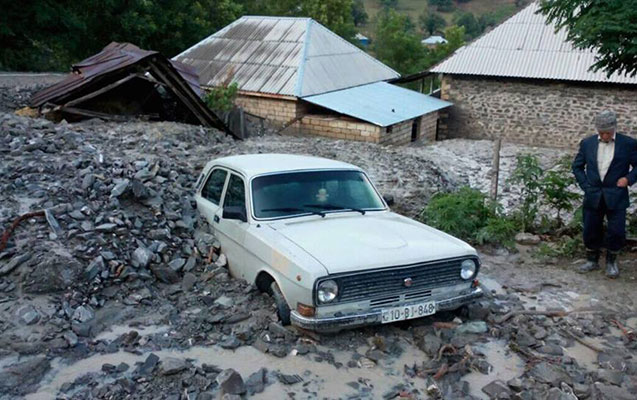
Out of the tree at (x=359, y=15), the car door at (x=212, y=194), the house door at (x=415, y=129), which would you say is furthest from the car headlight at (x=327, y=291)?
the tree at (x=359, y=15)

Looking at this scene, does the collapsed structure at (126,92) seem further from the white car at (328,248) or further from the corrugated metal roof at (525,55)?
the corrugated metal roof at (525,55)

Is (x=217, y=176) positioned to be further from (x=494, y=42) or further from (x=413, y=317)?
(x=494, y=42)

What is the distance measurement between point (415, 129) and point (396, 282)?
18735 millimetres

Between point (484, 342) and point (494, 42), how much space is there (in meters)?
21.5

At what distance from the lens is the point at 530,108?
23.6 m

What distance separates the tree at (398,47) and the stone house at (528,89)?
19313 mm

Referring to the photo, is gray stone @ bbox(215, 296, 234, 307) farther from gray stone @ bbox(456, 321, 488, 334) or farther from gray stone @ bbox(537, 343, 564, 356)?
gray stone @ bbox(537, 343, 564, 356)

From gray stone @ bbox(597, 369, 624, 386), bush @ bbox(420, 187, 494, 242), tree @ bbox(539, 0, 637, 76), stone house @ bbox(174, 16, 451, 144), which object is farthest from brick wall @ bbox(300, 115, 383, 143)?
gray stone @ bbox(597, 369, 624, 386)

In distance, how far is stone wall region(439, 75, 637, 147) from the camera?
22.3 metres

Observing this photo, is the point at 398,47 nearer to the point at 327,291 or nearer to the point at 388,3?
the point at 327,291

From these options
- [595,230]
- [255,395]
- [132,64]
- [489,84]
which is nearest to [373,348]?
[255,395]

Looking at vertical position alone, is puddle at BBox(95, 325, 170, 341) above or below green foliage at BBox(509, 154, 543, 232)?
below

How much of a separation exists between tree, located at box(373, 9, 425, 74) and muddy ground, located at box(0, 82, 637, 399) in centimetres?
3829

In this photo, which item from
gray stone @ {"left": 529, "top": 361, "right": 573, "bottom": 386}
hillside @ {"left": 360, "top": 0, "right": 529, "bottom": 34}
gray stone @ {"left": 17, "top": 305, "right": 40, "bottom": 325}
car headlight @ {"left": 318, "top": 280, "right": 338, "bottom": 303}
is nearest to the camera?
gray stone @ {"left": 529, "top": 361, "right": 573, "bottom": 386}
